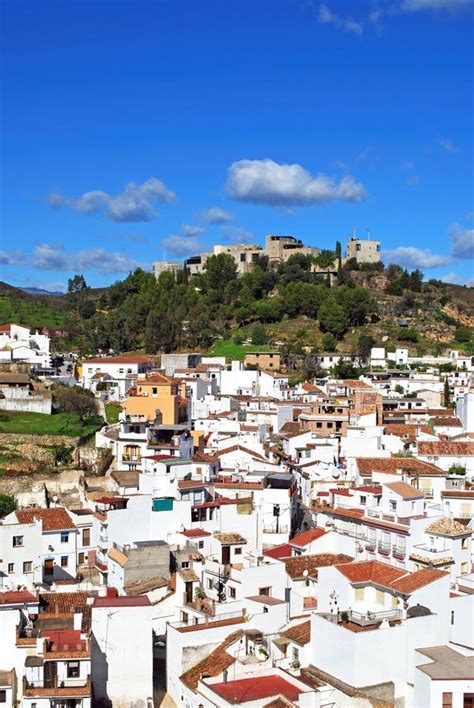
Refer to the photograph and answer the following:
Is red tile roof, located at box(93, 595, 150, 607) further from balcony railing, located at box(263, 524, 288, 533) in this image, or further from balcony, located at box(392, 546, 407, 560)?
balcony railing, located at box(263, 524, 288, 533)

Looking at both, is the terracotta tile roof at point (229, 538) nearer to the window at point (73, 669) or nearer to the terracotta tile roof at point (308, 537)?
the terracotta tile roof at point (308, 537)

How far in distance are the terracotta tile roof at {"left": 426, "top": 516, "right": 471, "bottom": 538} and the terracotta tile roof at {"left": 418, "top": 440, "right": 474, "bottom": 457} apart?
639cm

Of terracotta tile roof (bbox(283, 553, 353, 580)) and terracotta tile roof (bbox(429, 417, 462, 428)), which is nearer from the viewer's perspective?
terracotta tile roof (bbox(283, 553, 353, 580))

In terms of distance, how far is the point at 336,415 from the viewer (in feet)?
80.3

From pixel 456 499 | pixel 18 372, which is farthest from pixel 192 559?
pixel 18 372

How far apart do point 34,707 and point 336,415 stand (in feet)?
51.2

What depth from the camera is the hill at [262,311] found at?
134 feet

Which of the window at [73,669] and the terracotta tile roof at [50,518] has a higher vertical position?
the terracotta tile roof at [50,518]

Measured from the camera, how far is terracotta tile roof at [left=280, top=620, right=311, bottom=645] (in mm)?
10930

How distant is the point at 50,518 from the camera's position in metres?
16.0

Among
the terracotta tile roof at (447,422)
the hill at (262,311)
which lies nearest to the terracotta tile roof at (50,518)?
the terracotta tile roof at (447,422)

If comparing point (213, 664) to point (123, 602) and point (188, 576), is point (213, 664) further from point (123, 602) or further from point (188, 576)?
point (188, 576)

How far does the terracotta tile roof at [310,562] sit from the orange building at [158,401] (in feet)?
31.7

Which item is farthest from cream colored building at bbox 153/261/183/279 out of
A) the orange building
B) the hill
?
the orange building
